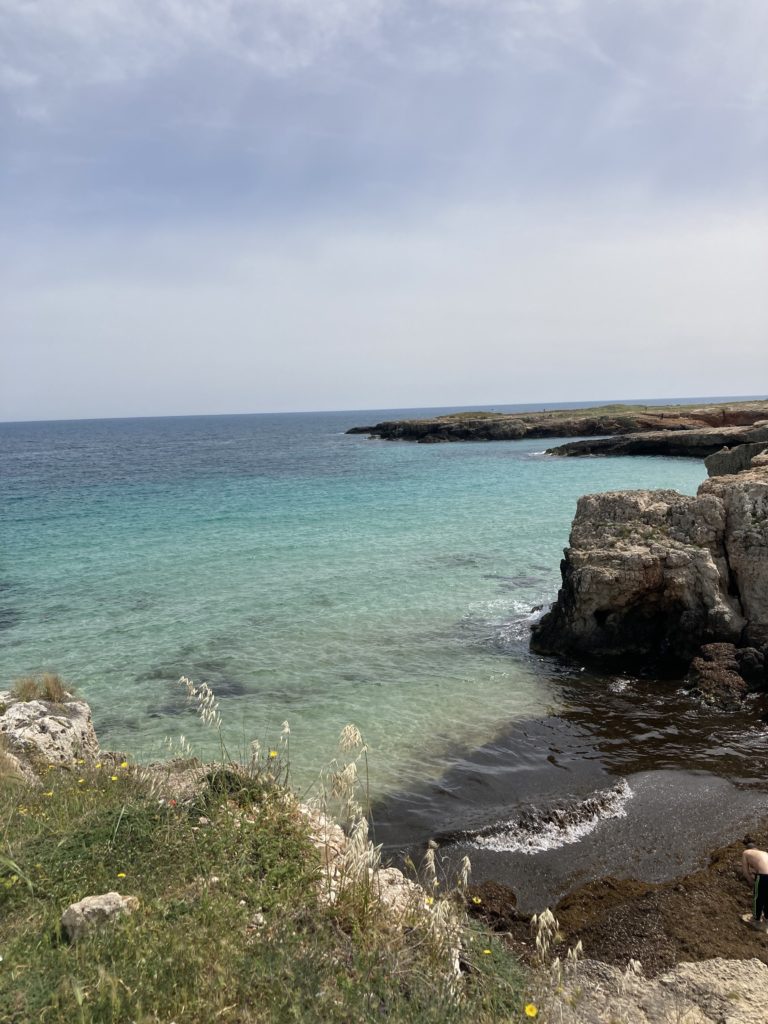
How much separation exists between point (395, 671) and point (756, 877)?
804cm

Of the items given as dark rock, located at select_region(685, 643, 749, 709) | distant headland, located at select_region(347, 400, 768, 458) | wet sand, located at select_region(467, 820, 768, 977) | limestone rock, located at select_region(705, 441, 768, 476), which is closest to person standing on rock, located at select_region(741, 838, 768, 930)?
wet sand, located at select_region(467, 820, 768, 977)

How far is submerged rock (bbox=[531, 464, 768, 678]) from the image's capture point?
43.2ft

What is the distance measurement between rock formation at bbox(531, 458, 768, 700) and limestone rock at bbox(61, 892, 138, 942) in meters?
11.3

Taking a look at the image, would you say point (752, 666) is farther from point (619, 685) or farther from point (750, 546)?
point (750, 546)

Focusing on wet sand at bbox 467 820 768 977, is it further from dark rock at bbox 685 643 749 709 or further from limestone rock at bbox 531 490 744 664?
limestone rock at bbox 531 490 744 664

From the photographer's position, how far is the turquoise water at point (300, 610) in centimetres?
1184

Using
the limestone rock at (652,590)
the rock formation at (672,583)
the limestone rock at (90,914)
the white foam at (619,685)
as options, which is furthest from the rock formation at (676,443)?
the limestone rock at (90,914)

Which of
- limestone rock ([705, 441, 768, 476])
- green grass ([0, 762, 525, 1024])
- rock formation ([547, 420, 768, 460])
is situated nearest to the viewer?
green grass ([0, 762, 525, 1024])

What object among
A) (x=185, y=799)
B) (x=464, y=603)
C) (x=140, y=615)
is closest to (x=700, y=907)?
(x=185, y=799)

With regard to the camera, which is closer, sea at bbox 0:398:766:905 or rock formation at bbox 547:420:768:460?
sea at bbox 0:398:766:905

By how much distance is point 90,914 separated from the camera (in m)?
4.36

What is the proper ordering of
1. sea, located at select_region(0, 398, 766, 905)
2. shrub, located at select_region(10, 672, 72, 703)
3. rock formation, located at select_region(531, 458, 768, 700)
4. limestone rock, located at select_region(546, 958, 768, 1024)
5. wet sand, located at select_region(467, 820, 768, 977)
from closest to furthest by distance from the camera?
limestone rock, located at select_region(546, 958, 768, 1024), wet sand, located at select_region(467, 820, 768, 977), sea, located at select_region(0, 398, 766, 905), shrub, located at select_region(10, 672, 72, 703), rock formation, located at select_region(531, 458, 768, 700)

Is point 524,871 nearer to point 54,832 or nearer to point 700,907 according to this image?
point 700,907

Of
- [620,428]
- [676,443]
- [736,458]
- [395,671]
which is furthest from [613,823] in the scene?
[620,428]
